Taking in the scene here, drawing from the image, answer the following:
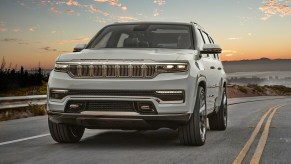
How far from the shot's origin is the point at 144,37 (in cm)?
1005

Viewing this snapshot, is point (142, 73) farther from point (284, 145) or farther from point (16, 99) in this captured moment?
point (16, 99)

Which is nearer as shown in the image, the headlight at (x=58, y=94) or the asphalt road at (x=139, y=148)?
the asphalt road at (x=139, y=148)

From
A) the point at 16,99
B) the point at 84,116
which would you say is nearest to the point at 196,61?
the point at 84,116

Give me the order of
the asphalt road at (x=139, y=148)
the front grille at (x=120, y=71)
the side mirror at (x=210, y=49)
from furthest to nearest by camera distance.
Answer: the side mirror at (x=210, y=49), the front grille at (x=120, y=71), the asphalt road at (x=139, y=148)

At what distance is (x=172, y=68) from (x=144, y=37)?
6.03 feet

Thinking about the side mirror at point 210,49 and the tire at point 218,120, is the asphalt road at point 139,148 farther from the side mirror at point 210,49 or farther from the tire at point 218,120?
the side mirror at point 210,49

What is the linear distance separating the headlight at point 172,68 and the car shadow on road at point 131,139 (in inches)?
54.5

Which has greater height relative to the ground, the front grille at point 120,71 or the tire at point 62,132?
the front grille at point 120,71

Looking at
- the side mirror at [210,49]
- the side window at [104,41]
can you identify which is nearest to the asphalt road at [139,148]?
the side mirror at [210,49]

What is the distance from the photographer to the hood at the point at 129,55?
841 centimetres

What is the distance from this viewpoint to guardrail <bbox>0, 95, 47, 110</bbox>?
51.1 feet

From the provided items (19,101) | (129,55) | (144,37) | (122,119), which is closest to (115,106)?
(122,119)

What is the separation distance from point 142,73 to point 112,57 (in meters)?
0.53

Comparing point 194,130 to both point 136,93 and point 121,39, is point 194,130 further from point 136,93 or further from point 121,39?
point 121,39
